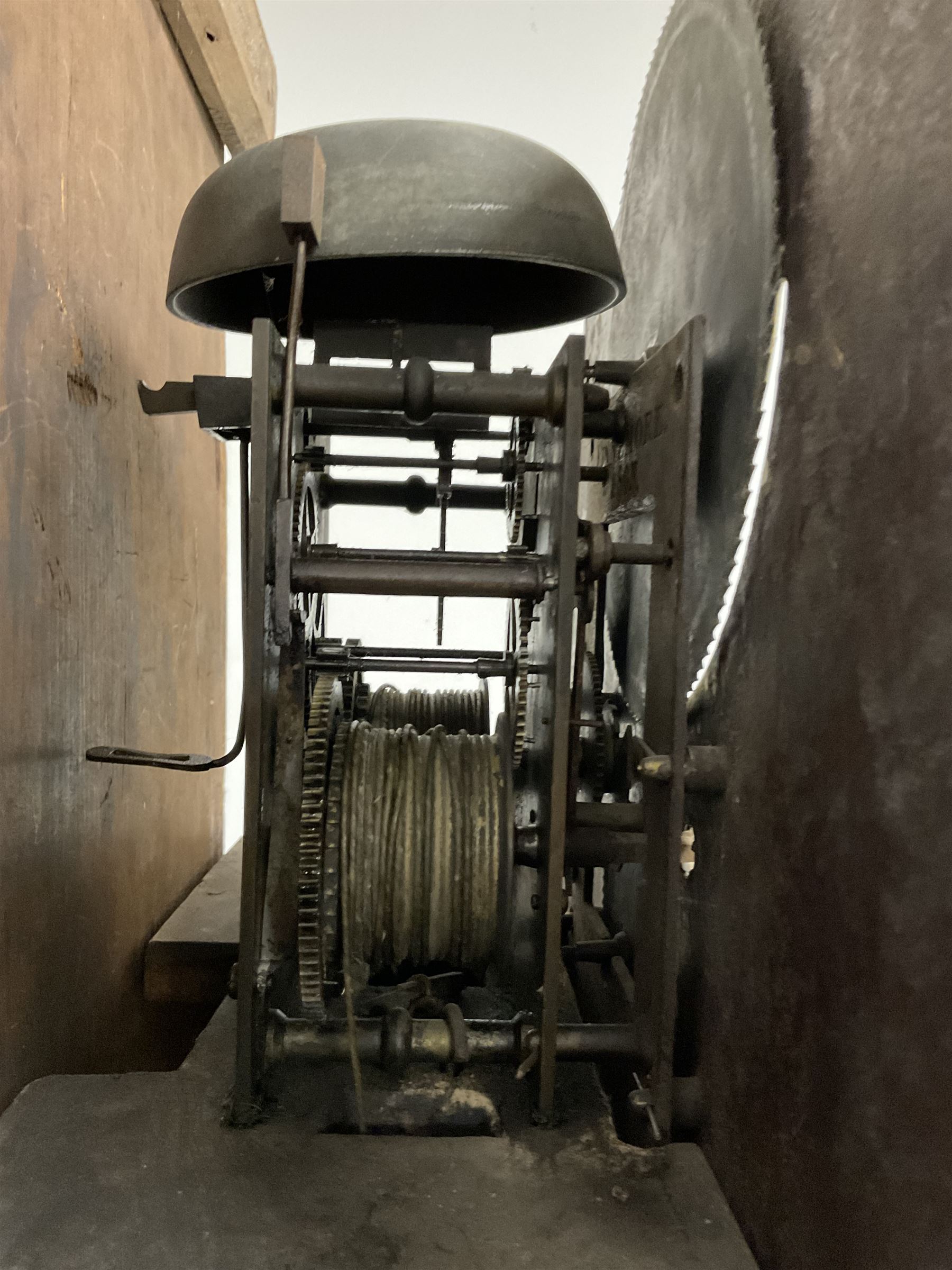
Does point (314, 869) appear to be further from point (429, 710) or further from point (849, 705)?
point (429, 710)

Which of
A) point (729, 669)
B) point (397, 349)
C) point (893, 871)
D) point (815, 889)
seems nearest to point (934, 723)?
point (893, 871)

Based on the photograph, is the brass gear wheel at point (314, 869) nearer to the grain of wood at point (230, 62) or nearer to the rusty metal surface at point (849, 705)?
the rusty metal surface at point (849, 705)

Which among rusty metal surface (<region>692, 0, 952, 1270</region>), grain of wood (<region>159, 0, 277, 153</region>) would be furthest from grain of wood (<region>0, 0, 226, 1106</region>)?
rusty metal surface (<region>692, 0, 952, 1270</region>)

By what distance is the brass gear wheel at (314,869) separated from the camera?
128cm

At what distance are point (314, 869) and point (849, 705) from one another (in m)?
0.74

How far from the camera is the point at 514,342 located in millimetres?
3135

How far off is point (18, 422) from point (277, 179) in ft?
1.57

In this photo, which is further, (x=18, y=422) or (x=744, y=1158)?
(x=18, y=422)

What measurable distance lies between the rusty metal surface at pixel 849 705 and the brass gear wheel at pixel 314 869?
524mm

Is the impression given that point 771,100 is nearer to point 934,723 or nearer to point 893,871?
point 934,723

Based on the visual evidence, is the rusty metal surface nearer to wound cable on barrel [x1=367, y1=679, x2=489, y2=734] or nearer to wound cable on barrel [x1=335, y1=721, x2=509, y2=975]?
wound cable on barrel [x1=335, y1=721, x2=509, y2=975]

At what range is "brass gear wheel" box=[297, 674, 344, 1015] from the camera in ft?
4.19

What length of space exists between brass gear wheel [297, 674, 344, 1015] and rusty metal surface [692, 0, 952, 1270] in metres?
0.52

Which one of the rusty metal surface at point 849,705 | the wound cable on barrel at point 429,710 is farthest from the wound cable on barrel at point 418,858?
the wound cable on barrel at point 429,710
